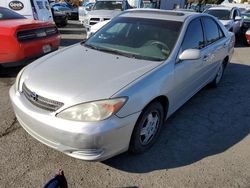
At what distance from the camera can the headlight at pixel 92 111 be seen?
266cm

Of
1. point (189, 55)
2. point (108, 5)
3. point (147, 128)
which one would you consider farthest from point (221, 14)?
point (147, 128)

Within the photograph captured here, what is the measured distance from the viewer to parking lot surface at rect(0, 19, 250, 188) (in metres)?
2.94

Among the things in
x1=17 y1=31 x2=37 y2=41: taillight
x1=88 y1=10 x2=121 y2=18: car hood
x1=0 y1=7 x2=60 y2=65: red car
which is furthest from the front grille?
x1=88 y1=10 x2=121 y2=18: car hood

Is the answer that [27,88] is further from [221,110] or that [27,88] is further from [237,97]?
[237,97]

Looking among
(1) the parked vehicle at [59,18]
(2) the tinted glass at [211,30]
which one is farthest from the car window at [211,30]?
(1) the parked vehicle at [59,18]

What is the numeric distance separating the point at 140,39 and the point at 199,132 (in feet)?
5.08

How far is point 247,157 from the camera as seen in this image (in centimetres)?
349

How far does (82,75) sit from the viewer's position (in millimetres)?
3135

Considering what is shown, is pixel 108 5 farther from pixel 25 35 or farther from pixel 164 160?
pixel 164 160

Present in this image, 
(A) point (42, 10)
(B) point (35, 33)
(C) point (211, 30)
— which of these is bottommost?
(A) point (42, 10)

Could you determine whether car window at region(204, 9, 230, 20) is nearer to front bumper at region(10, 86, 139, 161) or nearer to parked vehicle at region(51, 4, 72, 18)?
parked vehicle at region(51, 4, 72, 18)

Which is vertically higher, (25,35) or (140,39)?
(140,39)

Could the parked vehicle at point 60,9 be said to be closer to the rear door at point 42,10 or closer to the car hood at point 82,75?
the rear door at point 42,10

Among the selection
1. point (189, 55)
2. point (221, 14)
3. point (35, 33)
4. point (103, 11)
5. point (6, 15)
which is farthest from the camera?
point (221, 14)
